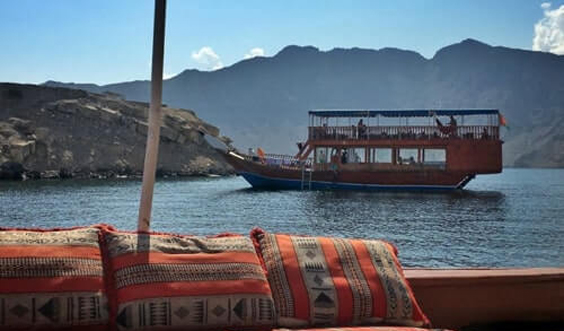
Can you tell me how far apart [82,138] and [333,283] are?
5952cm

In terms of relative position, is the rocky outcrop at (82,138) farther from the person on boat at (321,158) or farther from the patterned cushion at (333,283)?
the patterned cushion at (333,283)

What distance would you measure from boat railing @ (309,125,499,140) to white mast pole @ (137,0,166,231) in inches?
1276

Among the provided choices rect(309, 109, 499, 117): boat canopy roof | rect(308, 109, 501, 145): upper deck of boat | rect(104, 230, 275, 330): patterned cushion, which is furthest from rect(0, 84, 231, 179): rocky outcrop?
rect(104, 230, 275, 330): patterned cushion

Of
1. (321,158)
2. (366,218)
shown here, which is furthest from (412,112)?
(366,218)

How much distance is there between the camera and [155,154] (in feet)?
10.1

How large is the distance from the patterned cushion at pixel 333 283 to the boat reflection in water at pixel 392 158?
32.5 metres

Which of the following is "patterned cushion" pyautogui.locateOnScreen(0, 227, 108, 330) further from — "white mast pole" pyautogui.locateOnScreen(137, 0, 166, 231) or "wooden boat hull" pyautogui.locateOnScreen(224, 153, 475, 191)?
"wooden boat hull" pyautogui.locateOnScreen(224, 153, 475, 191)

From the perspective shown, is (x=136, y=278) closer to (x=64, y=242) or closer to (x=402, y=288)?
(x=64, y=242)

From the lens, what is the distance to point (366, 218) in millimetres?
22734

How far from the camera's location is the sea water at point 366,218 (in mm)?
15500

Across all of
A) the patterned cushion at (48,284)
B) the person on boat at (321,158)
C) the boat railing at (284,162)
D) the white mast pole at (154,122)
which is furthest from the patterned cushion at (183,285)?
the person on boat at (321,158)

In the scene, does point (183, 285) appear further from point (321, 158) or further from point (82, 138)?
point (82, 138)

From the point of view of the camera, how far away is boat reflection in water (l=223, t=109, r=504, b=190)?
34719mm

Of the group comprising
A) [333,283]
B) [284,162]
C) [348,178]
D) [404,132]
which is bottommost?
[333,283]
